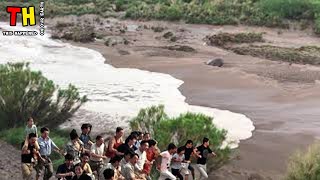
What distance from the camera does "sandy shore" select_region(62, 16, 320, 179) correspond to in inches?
741

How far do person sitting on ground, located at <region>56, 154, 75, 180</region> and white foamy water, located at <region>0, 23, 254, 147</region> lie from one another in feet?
27.2

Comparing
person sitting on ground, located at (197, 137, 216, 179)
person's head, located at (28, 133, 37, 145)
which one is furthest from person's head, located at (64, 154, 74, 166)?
person sitting on ground, located at (197, 137, 216, 179)

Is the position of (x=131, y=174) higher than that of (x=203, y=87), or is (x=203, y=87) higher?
(x=131, y=174)

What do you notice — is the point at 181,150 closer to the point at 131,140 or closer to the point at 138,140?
the point at 138,140

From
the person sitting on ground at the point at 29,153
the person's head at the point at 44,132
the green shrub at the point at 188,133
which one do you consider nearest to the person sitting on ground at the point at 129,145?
the person's head at the point at 44,132

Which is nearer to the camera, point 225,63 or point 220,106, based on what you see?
point 220,106

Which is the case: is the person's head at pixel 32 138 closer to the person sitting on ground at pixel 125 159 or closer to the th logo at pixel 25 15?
the person sitting on ground at pixel 125 159

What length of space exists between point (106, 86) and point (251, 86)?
666 cm

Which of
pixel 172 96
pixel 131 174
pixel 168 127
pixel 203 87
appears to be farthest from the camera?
pixel 203 87

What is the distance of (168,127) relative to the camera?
15312mm

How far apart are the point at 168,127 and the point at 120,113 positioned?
8.30 meters

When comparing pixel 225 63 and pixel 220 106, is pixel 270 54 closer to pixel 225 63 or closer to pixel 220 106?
pixel 225 63

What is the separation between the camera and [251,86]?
29.0 meters

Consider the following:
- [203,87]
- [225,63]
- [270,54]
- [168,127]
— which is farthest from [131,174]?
[270,54]
